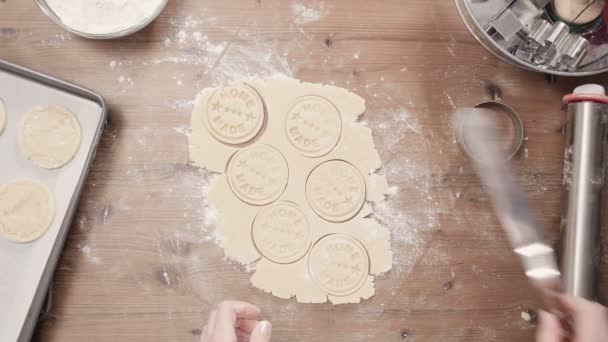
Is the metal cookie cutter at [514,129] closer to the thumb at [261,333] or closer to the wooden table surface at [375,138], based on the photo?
the wooden table surface at [375,138]

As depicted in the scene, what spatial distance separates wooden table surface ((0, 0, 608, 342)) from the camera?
133 centimetres

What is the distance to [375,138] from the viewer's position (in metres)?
1.40

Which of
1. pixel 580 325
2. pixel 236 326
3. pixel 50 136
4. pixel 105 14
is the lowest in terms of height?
pixel 236 326

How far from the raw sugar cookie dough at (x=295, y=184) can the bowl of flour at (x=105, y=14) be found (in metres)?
0.26

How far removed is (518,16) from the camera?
1.31 meters

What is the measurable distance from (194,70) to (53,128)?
398mm

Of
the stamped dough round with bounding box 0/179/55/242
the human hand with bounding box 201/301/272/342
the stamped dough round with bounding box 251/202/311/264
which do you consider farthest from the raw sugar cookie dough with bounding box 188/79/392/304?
the stamped dough round with bounding box 0/179/55/242

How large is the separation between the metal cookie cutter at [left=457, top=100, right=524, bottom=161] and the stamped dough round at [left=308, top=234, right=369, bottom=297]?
407mm

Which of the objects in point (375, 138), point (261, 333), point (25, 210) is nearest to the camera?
point (261, 333)

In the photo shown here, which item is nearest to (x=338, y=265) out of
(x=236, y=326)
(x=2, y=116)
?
(x=236, y=326)

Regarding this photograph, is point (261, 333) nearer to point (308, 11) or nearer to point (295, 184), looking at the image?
point (295, 184)

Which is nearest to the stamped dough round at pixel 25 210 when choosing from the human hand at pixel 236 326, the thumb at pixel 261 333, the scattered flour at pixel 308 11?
the human hand at pixel 236 326

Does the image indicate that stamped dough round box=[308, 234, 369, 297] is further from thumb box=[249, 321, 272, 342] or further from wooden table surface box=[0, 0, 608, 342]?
thumb box=[249, 321, 272, 342]

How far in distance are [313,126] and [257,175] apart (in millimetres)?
205
